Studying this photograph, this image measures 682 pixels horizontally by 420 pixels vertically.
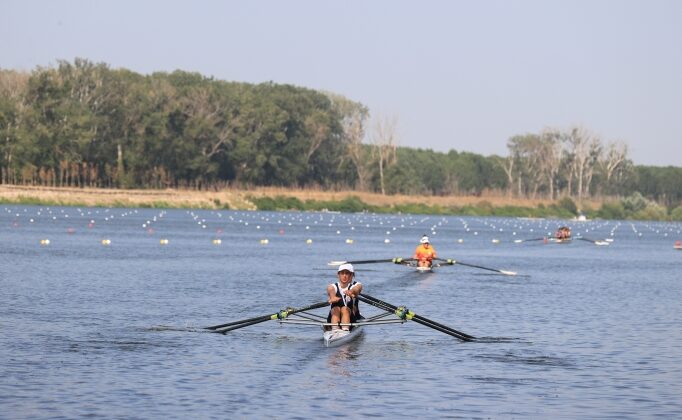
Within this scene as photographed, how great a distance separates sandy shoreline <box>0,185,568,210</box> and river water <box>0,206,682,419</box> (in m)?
71.8

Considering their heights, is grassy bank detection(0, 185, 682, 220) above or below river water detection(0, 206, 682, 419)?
above

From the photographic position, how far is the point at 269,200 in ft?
522

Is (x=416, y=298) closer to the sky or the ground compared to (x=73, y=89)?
closer to the ground

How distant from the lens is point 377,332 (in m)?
33.4

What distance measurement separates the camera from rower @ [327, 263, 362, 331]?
30422 millimetres

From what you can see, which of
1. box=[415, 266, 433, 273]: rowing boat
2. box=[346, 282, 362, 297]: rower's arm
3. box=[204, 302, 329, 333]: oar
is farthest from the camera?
box=[415, 266, 433, 273]: rowing boat

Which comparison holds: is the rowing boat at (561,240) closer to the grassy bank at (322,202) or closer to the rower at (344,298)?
the grassy bank at (322,202)

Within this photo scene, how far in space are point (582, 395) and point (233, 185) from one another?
13660 cm

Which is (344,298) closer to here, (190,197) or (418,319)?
(418,319)

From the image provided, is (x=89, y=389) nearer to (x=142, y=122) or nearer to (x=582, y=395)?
(x=582, y=395)

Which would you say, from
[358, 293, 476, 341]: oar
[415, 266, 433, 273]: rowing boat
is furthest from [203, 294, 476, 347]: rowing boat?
[415, 266, 433, 273]: rowing boat

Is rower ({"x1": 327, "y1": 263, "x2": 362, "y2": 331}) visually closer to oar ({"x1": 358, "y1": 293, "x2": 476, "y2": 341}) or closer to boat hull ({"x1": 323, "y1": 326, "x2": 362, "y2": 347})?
boat hull ({"x1": 323, "y1": 326, "x2": 362, "y2": 347})

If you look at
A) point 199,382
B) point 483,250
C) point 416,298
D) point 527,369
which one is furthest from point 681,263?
point 199,382

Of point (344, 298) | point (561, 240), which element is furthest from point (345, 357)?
point (561, 240)
